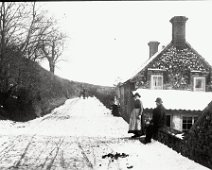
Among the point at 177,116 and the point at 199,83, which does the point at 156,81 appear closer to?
the point at 177,116

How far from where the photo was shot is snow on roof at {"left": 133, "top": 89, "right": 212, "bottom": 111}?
23188mm

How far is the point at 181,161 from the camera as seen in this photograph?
8.91 metres

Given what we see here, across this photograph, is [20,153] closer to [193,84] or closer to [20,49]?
[20,49]

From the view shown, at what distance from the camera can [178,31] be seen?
81.4ft

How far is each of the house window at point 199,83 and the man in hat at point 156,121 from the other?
13.8 metres

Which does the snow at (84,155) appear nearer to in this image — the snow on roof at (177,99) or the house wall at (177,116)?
the snow on roof at (177,99)

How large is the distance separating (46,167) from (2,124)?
35.8ft

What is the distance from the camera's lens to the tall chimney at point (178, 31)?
24.7 metres

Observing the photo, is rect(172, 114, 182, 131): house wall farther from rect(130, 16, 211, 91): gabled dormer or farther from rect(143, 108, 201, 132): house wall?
rect(130, 16, 211, 91): gabled dormer

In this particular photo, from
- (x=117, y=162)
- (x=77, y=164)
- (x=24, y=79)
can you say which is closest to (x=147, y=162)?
(x=117, y=162)

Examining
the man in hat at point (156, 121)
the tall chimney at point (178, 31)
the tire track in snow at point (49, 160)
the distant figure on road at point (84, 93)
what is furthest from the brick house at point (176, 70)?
the distant figure on road at point (84, 93)

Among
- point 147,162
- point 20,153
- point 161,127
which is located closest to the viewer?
point 147,162

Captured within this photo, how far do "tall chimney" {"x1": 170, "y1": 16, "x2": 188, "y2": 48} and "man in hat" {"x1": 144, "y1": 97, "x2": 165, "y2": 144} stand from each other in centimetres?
1346

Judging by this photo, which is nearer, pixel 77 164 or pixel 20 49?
pixel 77 164
